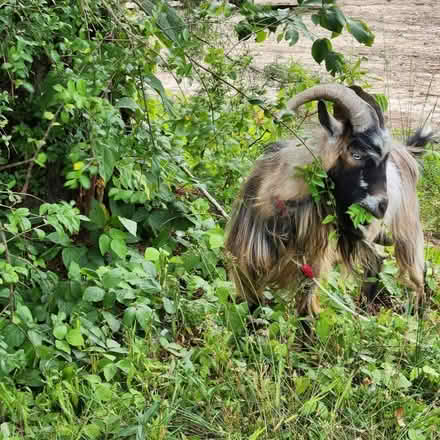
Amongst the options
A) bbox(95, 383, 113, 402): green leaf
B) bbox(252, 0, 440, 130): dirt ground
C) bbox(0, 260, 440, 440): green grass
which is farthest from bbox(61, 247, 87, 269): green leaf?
bbox(252, 0, 440, 130): dirt ground

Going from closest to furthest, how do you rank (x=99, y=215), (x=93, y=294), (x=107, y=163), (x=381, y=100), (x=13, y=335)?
(x=13, y=335) < (x=107, y=163) < (x=93, y=294) < (x=99, y=215) < (x=381, y=100)

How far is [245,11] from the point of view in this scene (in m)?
3.20

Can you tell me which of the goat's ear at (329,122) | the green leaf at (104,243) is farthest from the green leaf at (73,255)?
the goat's ear at (329,122)

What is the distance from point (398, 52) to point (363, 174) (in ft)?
26.5

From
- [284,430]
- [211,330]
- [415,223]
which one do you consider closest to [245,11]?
[211,330]

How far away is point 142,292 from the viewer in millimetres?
3932

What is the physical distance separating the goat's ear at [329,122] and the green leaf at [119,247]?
4.03 ft

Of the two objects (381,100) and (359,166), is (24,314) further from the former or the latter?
(381,100)

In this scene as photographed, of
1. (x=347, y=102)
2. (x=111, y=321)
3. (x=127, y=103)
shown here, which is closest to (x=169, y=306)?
(x=111, y=321)

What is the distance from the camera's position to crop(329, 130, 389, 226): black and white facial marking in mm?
3971

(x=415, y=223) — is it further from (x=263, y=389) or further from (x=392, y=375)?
(x=263, y=389)

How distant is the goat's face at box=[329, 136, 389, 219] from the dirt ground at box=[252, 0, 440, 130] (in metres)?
3.47

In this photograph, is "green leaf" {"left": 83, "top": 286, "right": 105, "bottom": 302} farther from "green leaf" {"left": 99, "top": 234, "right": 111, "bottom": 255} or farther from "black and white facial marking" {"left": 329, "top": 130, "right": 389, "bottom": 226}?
"black and white facial marking" {"left": 329, "top": 130, "right": 389, "bottom": 226}

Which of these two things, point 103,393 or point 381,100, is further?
point 381,100
